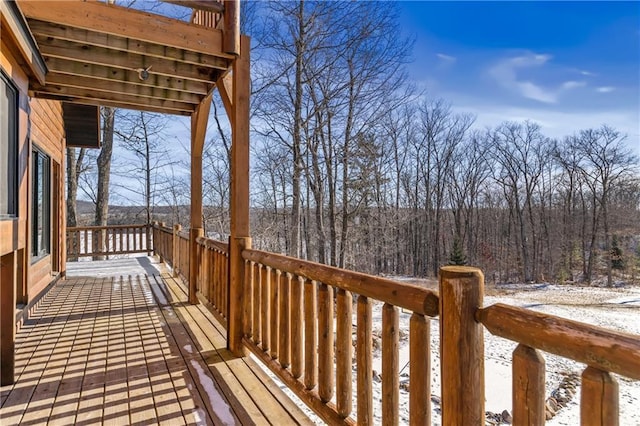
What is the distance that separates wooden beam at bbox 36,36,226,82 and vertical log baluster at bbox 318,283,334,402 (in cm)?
268

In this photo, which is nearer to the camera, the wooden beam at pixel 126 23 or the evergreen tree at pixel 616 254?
the wooden beam at pixel 126 23

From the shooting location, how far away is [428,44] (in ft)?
54.4

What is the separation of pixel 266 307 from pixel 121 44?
101 inches

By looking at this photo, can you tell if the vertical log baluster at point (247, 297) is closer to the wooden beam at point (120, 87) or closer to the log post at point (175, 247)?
the wooden beam at point (120, 87)

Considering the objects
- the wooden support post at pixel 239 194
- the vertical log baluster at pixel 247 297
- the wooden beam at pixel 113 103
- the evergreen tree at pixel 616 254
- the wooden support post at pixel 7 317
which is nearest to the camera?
the wooden support post at pixel 7 317

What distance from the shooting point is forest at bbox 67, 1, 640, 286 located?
12.2 metres

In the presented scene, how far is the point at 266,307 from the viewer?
2.71 meters

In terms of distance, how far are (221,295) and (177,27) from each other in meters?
2.51

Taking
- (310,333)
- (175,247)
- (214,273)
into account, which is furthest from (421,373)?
(175,247)

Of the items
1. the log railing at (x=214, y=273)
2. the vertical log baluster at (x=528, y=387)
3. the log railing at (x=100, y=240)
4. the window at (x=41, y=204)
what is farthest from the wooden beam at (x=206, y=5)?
the log railing at (x=100, y=240)

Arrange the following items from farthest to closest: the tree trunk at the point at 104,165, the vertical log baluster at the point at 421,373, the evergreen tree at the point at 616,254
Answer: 1. the evergreen tree at the point at 616,254
2. the tree trunk at the point at 104,165
3. the vertical log baluster at the point at 421,373

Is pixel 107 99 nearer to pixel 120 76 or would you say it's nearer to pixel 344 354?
pixel 120 76

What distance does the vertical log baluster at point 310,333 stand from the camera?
2.11 metres

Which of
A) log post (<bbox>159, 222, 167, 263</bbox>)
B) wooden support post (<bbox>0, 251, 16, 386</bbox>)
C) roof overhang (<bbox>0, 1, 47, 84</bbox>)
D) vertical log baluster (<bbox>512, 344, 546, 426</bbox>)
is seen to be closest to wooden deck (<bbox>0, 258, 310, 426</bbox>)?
wooden support post (<bbox>0, 251, 16, 386</bbox>)
